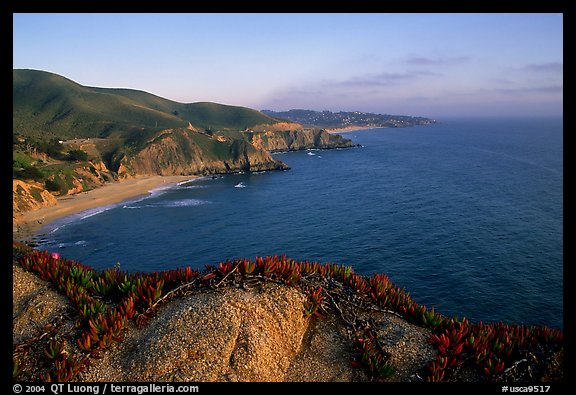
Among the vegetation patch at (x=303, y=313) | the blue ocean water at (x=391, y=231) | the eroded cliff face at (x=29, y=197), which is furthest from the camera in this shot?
the eroded cliff face at (x=29, y=197)

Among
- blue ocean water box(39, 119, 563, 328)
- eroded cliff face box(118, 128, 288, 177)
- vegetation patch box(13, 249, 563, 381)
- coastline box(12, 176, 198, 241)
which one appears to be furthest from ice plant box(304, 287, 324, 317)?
eroded cliff face box(118, 128, 288, 177)

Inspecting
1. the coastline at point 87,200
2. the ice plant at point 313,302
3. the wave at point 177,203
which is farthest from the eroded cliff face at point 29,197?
the ice plant at point 313,302

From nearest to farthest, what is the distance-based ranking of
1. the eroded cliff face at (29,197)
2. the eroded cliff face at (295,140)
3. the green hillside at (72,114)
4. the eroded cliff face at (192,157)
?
the eroded cliff face at (29,197), the eroded cliff face at (192,157), the green hillside at (72,114), the eroded cliff face at (295,140)

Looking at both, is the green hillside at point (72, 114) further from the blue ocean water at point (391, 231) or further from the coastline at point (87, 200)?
the blue ocean water at point (391, 231)

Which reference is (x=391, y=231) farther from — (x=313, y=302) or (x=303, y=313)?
(x=303, y=313)

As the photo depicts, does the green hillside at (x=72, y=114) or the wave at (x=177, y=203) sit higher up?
the green hillside at (x=72, y=114)

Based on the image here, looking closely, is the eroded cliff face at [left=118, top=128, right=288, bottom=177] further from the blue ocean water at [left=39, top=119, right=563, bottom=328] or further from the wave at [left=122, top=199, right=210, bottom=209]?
the wave at [left=122, top=199, right=210, bottom=209]
